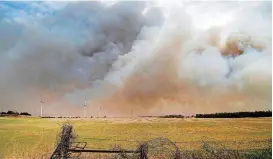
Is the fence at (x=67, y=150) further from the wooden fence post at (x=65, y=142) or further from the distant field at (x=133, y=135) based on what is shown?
the distant field at (x=133, y=135)

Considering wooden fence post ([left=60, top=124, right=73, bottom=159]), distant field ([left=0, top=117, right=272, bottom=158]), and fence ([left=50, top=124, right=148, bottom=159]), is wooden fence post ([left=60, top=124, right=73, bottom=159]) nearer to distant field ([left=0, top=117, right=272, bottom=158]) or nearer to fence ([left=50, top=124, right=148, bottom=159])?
fence ([left=50, top=124, right=148, bottom=159])

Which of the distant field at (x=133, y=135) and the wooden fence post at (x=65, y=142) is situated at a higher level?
the wooden fence post at (x=65, y=142)

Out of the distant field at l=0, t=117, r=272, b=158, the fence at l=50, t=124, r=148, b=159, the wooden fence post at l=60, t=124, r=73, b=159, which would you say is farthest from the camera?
the distant field at l=0, t=117, r=272, b=158

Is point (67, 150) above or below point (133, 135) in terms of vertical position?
above

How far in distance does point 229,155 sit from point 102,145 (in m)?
26.9

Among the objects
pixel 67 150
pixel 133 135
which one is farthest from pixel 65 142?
pixel 133 135

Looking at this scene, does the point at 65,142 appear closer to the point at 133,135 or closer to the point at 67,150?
the point at 67,150

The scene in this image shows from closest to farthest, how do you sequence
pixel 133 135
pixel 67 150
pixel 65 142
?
pixel 67 150, pixel 65 142, pixel 133 135

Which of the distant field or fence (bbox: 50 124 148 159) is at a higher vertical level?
fence (bbox: 50 124 148 159)

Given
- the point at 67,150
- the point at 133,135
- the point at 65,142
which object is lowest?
the point at 133,135

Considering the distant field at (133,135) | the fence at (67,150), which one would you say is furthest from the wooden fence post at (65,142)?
the distant field at (133,135)

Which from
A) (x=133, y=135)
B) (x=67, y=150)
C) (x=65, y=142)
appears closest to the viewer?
(x=67, y=150)

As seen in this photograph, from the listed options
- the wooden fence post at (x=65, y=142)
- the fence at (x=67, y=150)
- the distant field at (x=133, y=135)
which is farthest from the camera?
the distant field at (x=133, y=135)

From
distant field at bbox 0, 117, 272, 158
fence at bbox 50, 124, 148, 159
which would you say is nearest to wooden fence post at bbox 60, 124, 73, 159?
fence at bbox 50, 124, 148, 159
